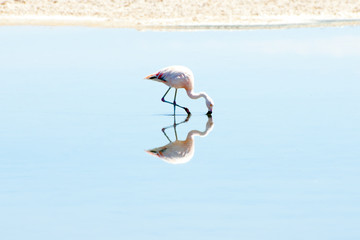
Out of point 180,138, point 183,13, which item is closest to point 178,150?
point 180,138

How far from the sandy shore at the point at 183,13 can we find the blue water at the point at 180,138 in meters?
8.60

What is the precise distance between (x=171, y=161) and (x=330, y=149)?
5.44 feet

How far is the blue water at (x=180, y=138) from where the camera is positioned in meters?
6.33

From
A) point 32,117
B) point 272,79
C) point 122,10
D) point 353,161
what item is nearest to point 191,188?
point 353,161

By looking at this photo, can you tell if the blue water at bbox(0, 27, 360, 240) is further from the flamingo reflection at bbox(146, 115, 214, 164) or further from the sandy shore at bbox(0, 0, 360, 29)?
the sandy shore at bbox(0, 0, 360, 29)

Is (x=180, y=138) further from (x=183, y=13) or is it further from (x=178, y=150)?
(x=183, y=13)

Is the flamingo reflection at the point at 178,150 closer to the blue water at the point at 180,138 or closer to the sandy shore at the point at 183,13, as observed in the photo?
the blue water at the point at 180,138

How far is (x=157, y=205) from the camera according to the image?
6715 mm

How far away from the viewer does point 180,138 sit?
9.60 m

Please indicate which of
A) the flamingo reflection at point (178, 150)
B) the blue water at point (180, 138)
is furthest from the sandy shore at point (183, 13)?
the flamingo reflection at point (178, 150)

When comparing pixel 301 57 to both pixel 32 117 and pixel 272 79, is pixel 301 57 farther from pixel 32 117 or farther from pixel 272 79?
pixel 32 117

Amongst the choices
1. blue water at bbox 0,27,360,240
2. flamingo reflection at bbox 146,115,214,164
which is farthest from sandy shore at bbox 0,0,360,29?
flamingo reflection at bbox 146,115,214,164

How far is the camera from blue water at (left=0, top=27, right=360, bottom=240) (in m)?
6.33

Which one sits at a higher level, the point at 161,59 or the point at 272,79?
the point at 161,59
